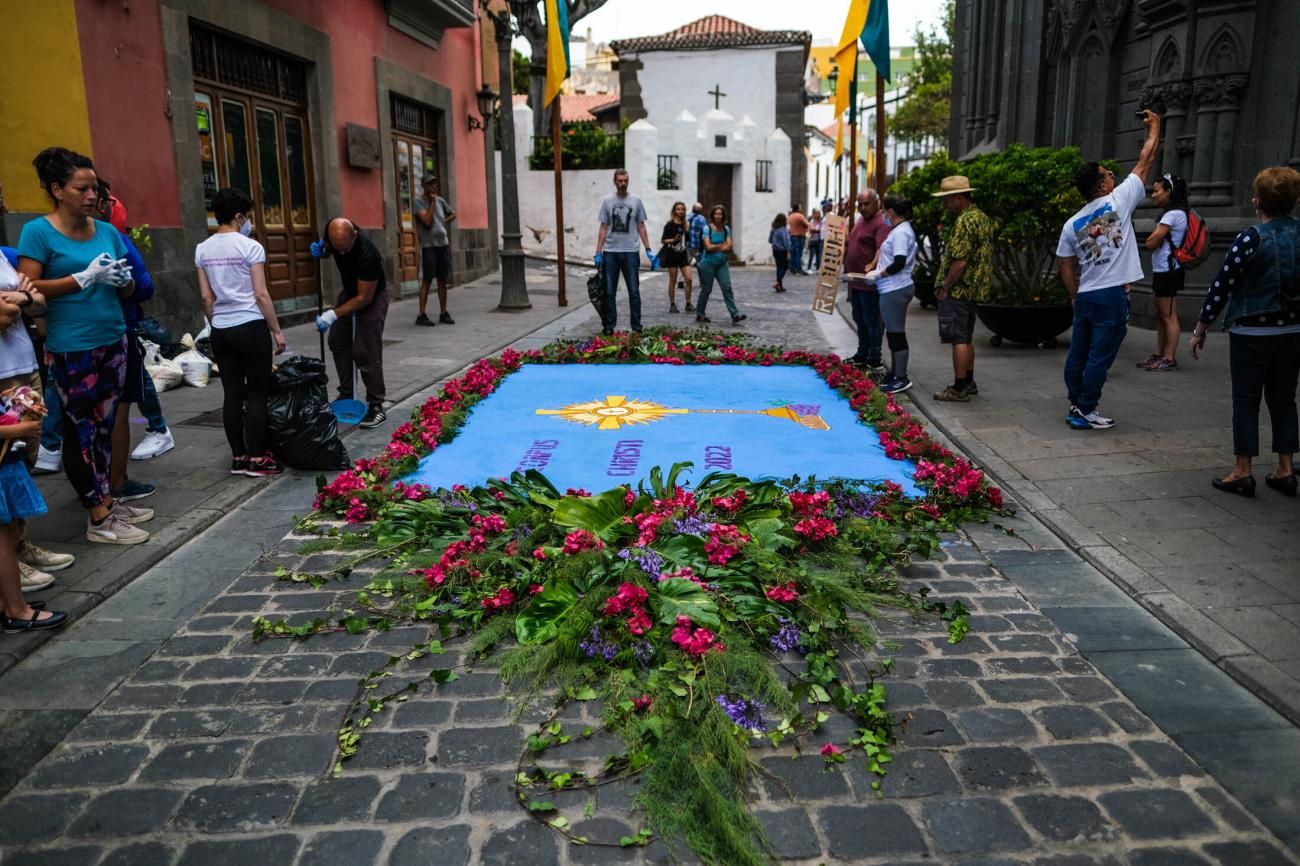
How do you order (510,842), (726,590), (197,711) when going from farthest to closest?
(726,590) → (197,711) → (510,842)

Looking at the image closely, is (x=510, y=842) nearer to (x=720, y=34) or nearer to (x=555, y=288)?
(x=555, y=288)

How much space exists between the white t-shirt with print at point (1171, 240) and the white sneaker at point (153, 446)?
27.4ft

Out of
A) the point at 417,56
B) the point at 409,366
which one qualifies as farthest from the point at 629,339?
the point at 417,56

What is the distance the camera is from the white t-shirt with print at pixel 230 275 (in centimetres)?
600

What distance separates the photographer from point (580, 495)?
5.05m

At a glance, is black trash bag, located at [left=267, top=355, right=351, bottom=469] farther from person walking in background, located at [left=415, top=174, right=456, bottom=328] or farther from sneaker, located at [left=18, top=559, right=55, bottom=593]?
person walking in background, located at [left=415, top=174, right=456, bottom=328]

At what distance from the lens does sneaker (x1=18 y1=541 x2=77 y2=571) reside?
4.55 metres

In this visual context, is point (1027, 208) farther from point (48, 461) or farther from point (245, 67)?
point (245, 67)

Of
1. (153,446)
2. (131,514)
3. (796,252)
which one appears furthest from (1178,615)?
(796,252)

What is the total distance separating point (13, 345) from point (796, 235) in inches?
871

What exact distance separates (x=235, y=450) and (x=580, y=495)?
2529 millimetres

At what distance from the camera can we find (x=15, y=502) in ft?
12.6

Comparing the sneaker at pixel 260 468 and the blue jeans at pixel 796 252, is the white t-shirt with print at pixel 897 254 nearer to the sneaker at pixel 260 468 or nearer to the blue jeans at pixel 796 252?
the sneaker at pixel 260 468

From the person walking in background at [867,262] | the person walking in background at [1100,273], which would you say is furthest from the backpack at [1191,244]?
the person walking in background at [867,262]
